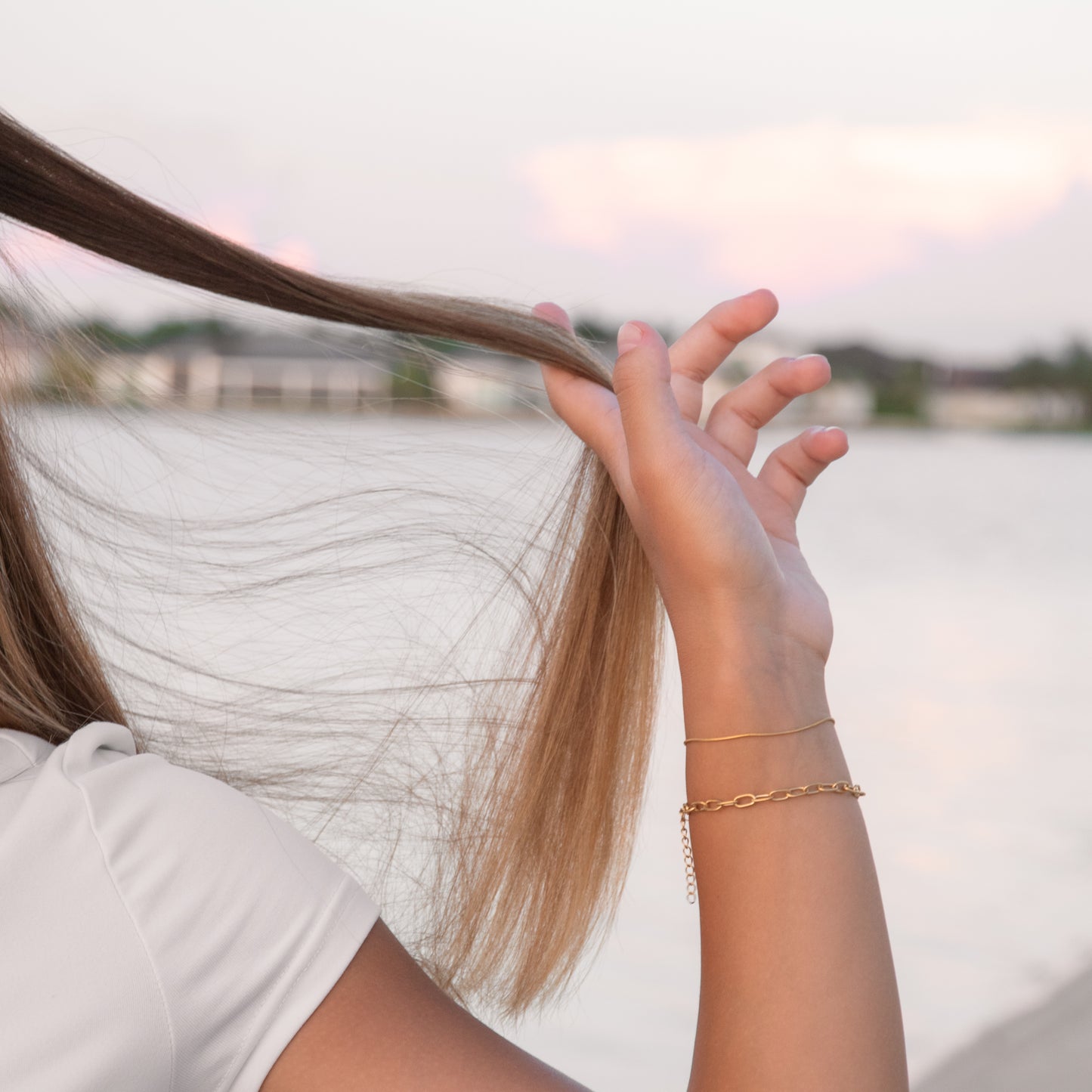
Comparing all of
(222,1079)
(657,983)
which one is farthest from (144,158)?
(657,983)

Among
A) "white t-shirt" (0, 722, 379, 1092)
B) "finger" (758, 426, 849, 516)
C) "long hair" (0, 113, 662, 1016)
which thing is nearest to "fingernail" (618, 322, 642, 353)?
"long hair" (0, 113, 662, 1016)

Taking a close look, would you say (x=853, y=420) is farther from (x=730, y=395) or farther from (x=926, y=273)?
(x=730, y=395)

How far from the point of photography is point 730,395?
4.10 ft

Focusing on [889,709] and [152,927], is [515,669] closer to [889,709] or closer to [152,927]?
[152,927]

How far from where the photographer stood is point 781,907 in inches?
38.5

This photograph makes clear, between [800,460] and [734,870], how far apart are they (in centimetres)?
44

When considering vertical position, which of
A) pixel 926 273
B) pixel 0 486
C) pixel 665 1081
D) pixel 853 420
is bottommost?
pixel 665 1081

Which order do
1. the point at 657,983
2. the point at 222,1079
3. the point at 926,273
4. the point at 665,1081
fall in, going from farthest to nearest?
the point at 926,273 < the point at 657,983 < the point at 665,1081 < the point at 222,1079

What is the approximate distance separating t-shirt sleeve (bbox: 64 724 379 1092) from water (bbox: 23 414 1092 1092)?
Result: 0.47 metres

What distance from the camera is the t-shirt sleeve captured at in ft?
2.91

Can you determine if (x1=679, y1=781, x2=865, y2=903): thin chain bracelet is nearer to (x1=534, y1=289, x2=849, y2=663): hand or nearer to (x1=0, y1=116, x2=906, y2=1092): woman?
(x1=0, y1=116, x2=906, y2=1092): woman

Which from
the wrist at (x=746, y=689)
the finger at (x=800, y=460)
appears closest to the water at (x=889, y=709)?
the finger at (x=800, y=460)

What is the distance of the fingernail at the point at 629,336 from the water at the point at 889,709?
0.25 m

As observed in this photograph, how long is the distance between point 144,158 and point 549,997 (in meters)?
1.01
